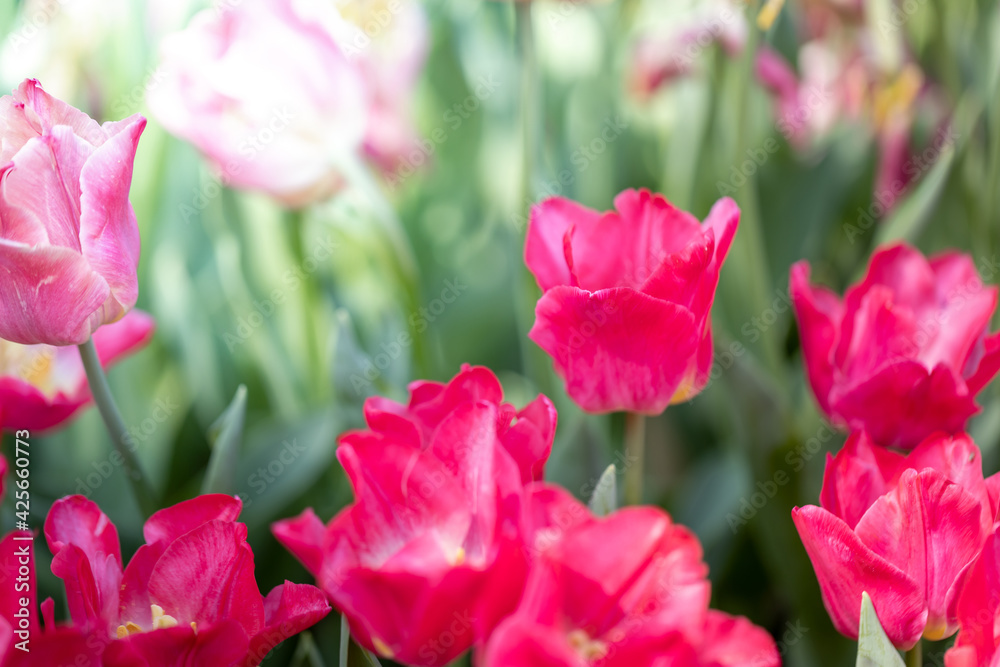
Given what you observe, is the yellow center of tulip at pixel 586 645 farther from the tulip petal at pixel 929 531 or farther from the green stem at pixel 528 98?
the green stem at pixel 528 98

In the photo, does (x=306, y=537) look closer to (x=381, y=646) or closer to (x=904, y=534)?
(x=381, y=646)

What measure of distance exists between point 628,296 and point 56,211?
0.62ft

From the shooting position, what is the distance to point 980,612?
0.27m

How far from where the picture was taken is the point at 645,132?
2.76ft

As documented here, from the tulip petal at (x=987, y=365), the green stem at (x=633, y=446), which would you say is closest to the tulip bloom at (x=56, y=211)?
the green stem at (x=633, y=446)

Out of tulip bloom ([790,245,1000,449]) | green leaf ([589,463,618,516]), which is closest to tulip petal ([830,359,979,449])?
tulip bloom ([790,245,1000,449])

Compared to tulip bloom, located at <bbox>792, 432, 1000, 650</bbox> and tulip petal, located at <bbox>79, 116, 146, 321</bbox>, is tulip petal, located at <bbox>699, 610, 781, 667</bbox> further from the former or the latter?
tulip petal, located at <bbox>79, 116, 146, 321</bbox>

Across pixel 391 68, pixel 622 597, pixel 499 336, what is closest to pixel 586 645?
pixel 622 597

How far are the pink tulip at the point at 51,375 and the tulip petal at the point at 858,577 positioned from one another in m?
0.29

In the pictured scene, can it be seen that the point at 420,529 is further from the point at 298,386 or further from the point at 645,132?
the point at 645,132

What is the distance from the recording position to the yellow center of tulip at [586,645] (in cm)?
24

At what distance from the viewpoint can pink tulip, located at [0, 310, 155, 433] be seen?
0.37 metres

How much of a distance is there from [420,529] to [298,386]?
41cm

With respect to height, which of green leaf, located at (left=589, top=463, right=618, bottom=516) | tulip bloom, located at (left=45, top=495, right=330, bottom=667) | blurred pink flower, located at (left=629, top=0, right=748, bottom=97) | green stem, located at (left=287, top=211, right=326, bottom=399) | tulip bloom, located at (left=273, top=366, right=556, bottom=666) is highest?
blurred pink flower, located at (left=629, top=0, right=748, bottom=97)
